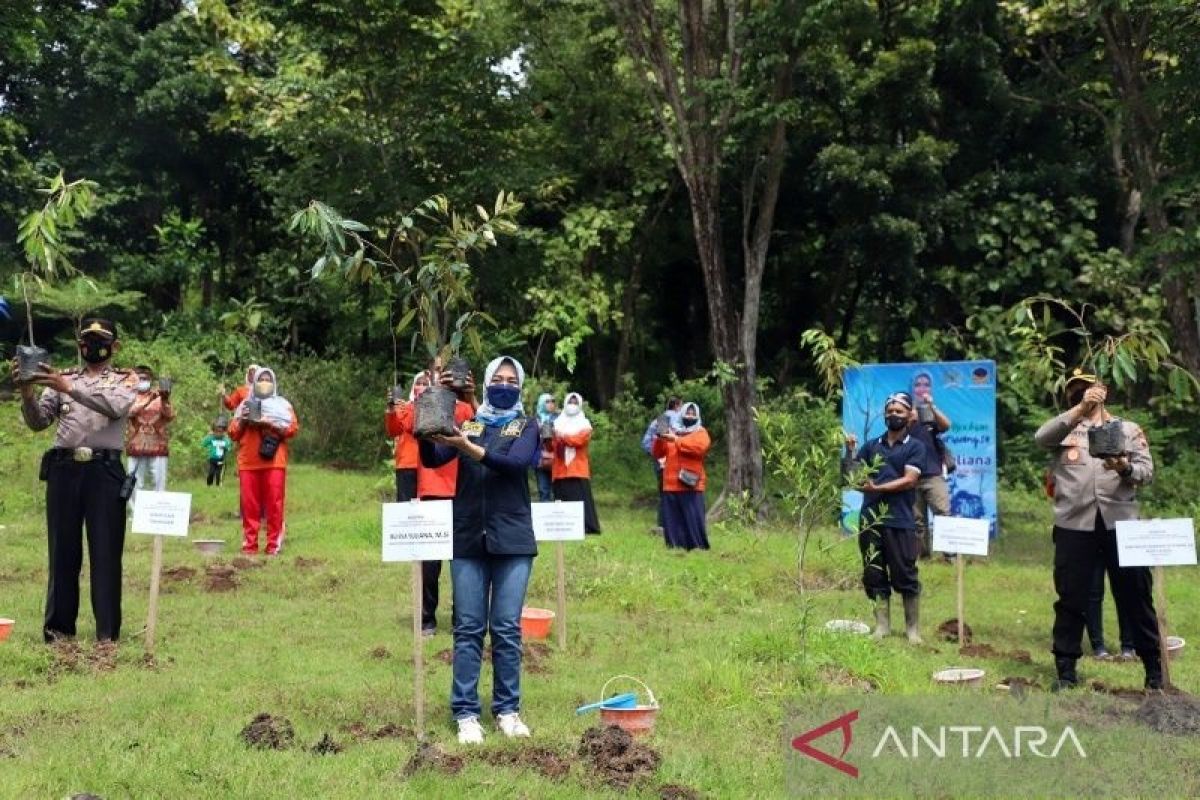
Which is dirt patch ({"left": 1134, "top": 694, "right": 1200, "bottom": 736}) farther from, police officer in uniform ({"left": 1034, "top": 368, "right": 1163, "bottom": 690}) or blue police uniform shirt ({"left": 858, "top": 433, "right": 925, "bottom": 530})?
blue police uniform shirt ({"left": 858, "top": 433, "right": 925, "bottom": 530})

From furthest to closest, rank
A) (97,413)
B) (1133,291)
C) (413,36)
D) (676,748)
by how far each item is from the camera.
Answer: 1. (413,36)
2. (1133,291)
3. (97,413)
4. (676,748)

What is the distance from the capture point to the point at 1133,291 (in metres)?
18.2

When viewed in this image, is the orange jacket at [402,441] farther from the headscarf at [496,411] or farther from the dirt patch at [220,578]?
the headscarf at [496,411]

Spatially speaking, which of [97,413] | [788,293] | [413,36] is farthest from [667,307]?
[97,413]

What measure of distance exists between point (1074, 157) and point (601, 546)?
1345 centimetres

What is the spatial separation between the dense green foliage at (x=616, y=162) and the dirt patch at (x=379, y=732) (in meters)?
10.9

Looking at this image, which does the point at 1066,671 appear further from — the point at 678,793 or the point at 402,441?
the point at 402,441

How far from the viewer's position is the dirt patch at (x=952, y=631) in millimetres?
9578

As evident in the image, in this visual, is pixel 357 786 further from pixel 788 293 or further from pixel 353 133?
pixel 788 293

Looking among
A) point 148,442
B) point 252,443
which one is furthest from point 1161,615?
point 148,442

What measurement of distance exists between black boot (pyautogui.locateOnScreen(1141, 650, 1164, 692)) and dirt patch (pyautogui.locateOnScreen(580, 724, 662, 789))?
3.82 m

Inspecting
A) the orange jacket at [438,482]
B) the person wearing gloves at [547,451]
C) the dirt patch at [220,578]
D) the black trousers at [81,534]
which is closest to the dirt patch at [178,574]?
the dirt patch at [220,578]

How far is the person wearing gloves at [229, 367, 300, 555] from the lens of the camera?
12008 millimetres

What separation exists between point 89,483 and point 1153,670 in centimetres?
710
